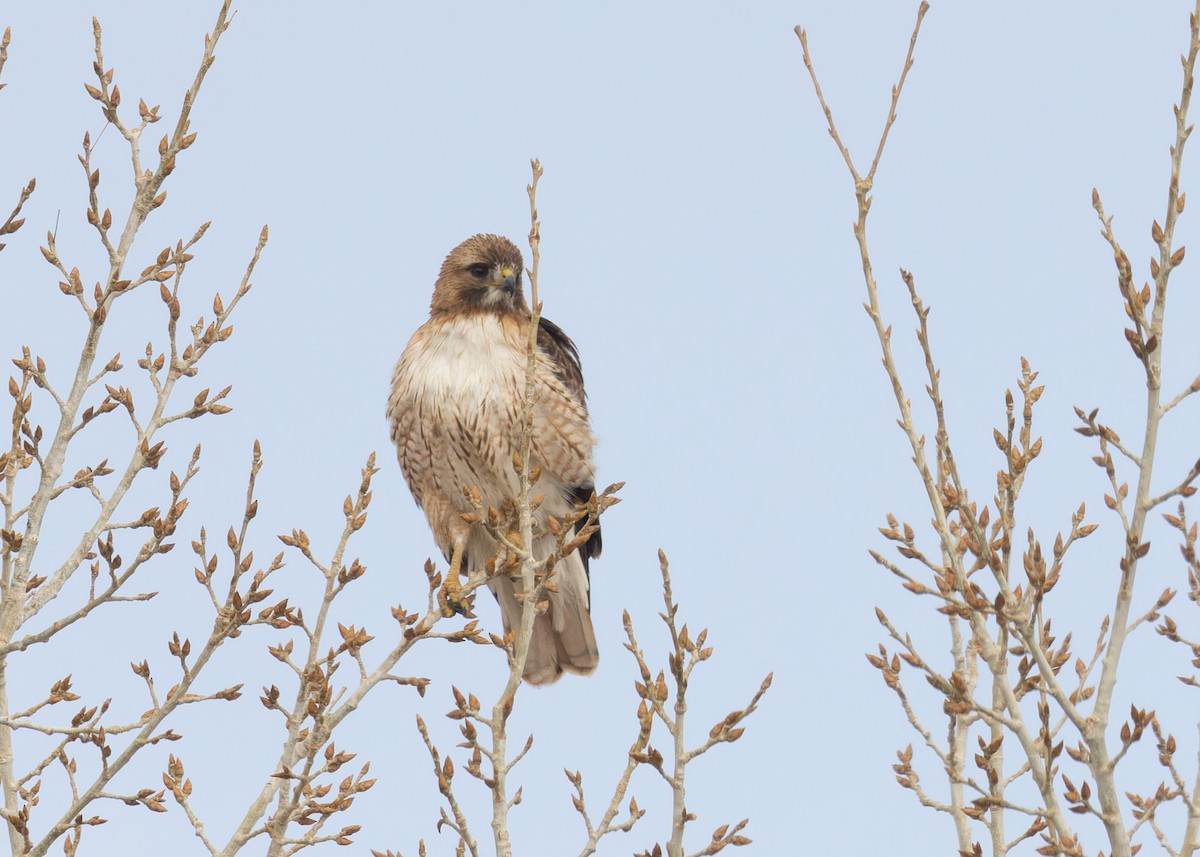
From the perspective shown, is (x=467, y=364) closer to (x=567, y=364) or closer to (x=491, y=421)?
(x=491, y=421)

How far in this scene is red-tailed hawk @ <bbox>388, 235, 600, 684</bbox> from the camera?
22.7 ft

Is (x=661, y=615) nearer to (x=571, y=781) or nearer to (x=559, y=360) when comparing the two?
(x=571, y=781)

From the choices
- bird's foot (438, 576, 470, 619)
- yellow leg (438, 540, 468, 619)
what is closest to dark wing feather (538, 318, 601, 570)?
yellow leg (438, 540, 468, 619)

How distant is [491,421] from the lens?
6895 mm

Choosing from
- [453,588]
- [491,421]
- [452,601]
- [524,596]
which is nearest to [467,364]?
[491,421]

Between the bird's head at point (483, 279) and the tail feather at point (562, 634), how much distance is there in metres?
1.31

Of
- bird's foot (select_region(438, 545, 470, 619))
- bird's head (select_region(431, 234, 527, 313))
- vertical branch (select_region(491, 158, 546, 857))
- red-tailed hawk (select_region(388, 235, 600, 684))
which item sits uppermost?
bird's head (select_region(431, 234, 527, 313))

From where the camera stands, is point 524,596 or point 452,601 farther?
point 452,601

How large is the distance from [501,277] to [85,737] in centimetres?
327

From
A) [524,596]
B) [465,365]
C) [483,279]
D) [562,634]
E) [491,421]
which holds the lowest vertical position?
[524,596]

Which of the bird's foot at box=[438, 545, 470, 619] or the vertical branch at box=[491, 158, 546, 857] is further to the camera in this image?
the bird's foot at box=[438, 545, 470, 619]

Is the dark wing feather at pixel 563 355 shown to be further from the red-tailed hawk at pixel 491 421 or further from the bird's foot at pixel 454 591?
the bird's foot at pixel 454 591

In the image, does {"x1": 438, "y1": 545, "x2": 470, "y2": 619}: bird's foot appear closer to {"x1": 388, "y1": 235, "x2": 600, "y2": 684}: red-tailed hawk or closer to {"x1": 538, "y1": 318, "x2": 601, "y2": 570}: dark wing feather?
{"x1": 388, "y1": 235, "x2": 600, "y2": 684}: red-tailed hawk

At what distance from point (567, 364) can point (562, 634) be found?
1.33 metres
